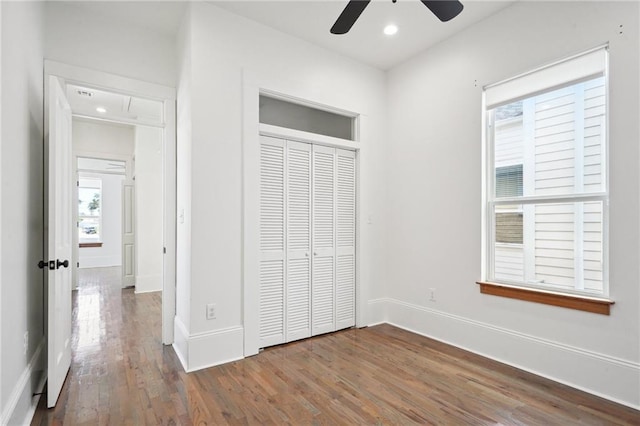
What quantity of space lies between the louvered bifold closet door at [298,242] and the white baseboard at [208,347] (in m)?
0.57

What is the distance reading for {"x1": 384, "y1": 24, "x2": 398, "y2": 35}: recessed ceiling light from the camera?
317 cm

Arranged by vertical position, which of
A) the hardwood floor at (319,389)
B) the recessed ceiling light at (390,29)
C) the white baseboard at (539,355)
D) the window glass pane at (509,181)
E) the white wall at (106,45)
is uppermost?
the recessed ceiling light at (390,29)

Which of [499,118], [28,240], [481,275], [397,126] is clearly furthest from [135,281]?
[499,118]

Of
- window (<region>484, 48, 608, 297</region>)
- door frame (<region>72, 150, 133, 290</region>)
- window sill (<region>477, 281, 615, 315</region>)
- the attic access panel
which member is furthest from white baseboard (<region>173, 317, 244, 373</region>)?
door frame (<region>72, 150, 133, 290</region>)

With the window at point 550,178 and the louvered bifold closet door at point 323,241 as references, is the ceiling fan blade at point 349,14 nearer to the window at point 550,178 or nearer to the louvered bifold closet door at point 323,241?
the louvered bifold closet door at point 323,241

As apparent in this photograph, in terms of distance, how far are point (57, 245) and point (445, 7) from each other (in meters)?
2.96

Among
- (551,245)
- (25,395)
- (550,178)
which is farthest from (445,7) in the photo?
(25,395)

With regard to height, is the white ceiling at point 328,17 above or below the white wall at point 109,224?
above

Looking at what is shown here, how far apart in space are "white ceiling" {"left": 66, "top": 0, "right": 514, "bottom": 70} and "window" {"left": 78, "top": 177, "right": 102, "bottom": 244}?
782cm

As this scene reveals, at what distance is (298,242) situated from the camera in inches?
134

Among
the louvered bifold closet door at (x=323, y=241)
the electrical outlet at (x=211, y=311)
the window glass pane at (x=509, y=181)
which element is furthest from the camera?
the louvered bifold closet door at (x=323, y=241)

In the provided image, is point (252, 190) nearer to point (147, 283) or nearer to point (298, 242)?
point (298, 242)

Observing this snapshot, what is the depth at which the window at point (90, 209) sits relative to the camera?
360 inches

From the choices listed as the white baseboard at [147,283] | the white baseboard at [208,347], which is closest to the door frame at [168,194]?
the white baseboard at [208,347]
